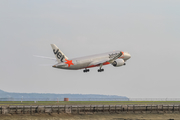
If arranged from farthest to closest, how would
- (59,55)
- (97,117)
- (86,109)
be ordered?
1. (59,55)
2. (86,109)
3. (97,117)

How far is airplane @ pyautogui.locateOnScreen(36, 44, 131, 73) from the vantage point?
8862 cm

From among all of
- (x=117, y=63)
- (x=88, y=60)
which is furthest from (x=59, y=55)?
(x=117, y=63)

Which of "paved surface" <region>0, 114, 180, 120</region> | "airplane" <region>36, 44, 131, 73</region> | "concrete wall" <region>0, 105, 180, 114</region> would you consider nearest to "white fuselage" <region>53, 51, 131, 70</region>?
"airplane" <region>36, 44, 131, 73</region>

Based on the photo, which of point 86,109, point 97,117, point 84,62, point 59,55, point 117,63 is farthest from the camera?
point 117,63

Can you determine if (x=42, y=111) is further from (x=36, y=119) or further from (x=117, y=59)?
(x=117, y=59)

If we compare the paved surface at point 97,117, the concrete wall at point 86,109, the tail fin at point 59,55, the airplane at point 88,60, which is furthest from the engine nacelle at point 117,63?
the paved surface at point 97,117

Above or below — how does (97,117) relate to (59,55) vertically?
below

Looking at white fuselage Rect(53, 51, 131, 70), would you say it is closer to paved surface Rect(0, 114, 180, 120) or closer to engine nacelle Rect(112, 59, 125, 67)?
engine nacelle Rect(112, 59, 125, 67)

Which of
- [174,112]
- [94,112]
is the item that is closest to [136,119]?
[94,112]

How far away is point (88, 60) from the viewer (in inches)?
3595

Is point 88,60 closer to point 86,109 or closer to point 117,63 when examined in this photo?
point 117,63

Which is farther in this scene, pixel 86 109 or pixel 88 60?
pixel 88 60

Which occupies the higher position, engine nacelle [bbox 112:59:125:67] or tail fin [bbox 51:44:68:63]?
tail fin [bbox 51:44:68:63]

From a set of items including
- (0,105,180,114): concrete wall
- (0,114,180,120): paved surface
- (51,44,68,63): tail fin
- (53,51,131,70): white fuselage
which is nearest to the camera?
(0,114,180,120): paved surface
